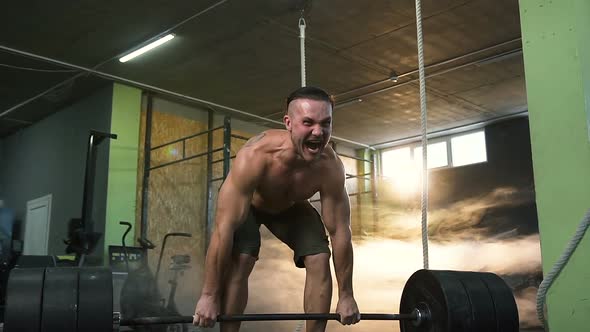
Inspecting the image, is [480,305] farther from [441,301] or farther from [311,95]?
[311,95]

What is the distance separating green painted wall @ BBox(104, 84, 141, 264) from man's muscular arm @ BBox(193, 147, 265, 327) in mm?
4708

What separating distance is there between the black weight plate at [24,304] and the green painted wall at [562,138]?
5.98ft

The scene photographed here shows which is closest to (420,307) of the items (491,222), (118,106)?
(118,106)

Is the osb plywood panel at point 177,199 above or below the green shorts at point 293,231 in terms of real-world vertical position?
above

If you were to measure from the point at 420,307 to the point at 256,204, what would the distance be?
74cm

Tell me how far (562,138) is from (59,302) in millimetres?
1904

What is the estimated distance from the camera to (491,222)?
26.3ft

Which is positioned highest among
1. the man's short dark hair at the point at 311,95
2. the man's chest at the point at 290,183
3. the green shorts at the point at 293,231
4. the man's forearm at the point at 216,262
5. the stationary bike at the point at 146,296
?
the man's short dark hair at the point at 311,95

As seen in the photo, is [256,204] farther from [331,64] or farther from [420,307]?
[331,64]

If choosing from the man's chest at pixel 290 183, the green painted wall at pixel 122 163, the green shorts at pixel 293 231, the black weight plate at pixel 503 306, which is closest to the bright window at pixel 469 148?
the green painted wall at pixel 122 163

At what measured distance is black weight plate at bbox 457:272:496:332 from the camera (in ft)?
6.52

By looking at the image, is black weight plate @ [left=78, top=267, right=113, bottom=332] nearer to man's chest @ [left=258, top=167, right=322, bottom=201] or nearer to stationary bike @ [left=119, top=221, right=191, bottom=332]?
man's chest @ [left=258, top=167, right=322, bottom=201]

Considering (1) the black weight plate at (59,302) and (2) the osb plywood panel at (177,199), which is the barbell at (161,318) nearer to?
(1) the black weight plate at (59,302)

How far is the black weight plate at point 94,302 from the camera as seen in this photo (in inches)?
67.7
